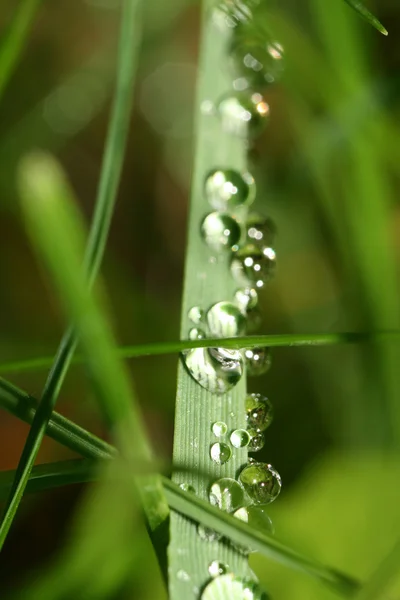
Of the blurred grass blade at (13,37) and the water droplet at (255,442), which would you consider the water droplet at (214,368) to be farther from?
the blurred grass blade at (13,37)

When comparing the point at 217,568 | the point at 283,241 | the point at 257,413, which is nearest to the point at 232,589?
the point at 217,568

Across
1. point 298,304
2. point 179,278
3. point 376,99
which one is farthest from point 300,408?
point 376,99

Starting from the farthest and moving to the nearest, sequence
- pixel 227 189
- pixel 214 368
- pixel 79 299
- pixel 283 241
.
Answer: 1. pixel 283 241
2. pixel 227 189
3. pixel 214 368
4. pixel 79 299

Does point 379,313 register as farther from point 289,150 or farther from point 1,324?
point 1,324

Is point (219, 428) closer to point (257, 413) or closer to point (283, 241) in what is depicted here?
point (257, 413)

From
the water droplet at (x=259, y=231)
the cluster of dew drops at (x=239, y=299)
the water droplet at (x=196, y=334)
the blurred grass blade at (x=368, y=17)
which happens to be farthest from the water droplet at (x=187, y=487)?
the blurred grass blade at (x=368, y=17)

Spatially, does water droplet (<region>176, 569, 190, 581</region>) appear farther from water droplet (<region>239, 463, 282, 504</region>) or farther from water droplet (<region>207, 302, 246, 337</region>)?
water droplet (<region>207, 302, 246, 337</region>)
